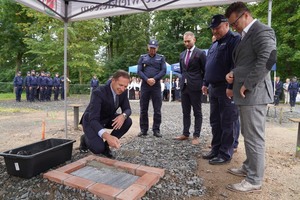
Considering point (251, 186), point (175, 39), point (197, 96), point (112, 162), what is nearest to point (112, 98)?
point (112, 162)

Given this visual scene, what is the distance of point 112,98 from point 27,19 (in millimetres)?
26493

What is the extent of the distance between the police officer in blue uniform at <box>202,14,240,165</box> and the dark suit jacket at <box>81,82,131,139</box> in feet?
4.26

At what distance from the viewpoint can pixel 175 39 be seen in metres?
31.3

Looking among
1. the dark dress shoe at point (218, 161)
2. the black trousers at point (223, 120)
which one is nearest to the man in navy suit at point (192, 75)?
the black trousers at point (223, 120)

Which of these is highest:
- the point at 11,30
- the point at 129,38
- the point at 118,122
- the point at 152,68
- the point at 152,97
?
the point at 129,38

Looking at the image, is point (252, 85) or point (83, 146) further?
point (83, 146)

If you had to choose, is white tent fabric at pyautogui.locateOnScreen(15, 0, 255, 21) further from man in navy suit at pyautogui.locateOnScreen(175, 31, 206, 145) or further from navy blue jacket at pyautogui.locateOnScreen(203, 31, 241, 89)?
navy blue jacket at pyautogui.locateOnScreen(203, 31, 241, 89)

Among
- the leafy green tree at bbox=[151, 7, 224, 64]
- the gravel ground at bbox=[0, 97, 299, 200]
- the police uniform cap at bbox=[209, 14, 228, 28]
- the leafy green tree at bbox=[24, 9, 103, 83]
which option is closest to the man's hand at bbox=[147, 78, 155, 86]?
the gravel ground at bbox=[0, 97, 299, 200]

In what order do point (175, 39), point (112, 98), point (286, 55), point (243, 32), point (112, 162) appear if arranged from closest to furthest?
1. point (243, 32)
2. point (112, 162)
3. point (112, 98)
4. point (286, 55)
5. point (175, 39)

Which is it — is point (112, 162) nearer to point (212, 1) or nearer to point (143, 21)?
point (212, 1)

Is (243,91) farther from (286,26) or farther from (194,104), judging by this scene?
(286,26)

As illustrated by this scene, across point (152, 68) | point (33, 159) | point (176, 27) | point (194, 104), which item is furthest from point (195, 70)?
point (176, 27)

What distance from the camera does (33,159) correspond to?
2.86 metres

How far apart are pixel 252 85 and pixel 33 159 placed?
8.27 feet
